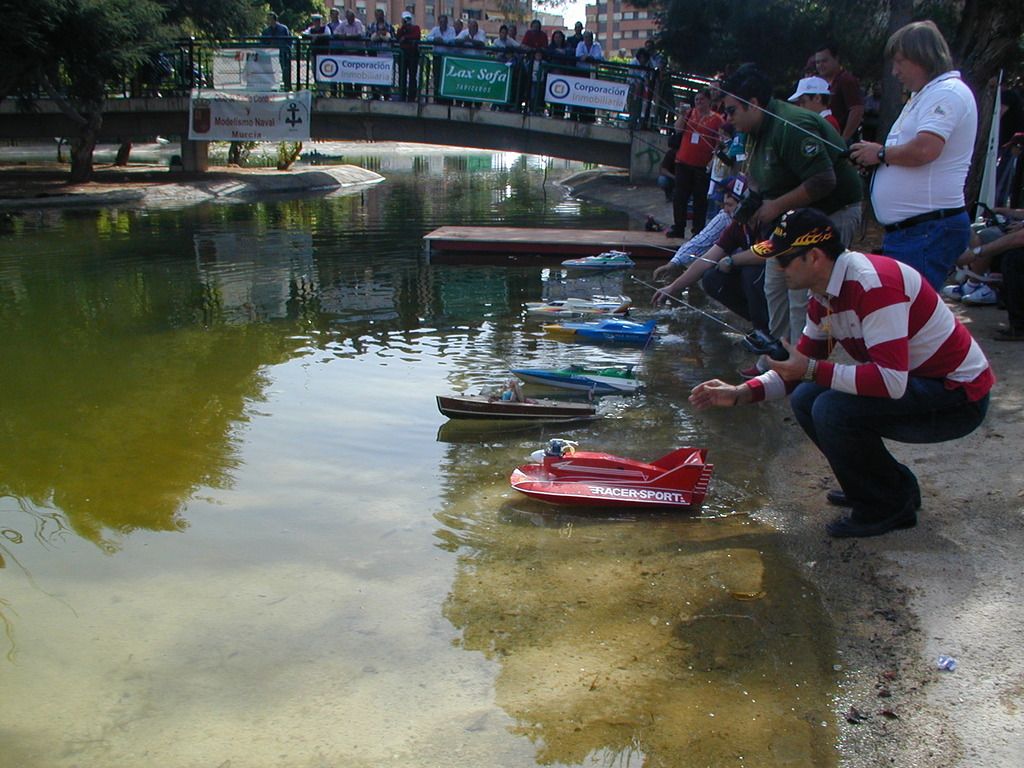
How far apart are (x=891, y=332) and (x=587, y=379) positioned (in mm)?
3278

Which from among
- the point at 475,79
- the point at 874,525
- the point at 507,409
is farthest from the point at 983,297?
the point at 475,79

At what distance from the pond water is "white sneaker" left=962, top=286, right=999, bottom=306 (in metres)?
2.06

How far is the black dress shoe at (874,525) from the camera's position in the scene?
14.6ft

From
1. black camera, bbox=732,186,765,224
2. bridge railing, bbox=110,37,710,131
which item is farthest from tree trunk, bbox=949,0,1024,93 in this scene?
bridge railing, bbox=110,37,710,131

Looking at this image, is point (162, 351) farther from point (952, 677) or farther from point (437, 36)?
point (437, 36)

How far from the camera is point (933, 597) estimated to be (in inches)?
155

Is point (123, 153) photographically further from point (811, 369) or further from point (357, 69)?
point (811, 369)

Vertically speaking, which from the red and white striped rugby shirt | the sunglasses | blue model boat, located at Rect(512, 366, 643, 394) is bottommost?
blue model boat, located at Rect(512, 366, 643, 394)

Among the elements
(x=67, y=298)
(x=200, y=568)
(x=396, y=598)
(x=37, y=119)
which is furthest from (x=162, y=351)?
(x=37, y=119)

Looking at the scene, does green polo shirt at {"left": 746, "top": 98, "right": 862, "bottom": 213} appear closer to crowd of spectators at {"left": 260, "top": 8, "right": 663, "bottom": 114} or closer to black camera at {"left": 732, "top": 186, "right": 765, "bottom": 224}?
black camera at {"left": 732, "top": 186, "right": 765, "bottom": 224}

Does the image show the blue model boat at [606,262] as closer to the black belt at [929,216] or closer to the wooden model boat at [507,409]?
the wooden model boat at [507,409]

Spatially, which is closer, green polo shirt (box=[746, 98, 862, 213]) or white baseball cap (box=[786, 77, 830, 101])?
green polo shirt (box=[746, 98, 862, 213])

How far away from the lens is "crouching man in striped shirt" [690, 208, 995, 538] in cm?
402

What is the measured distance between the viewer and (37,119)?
26031 mm
